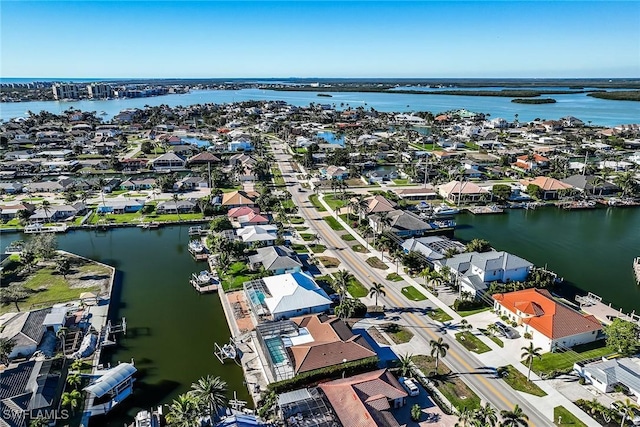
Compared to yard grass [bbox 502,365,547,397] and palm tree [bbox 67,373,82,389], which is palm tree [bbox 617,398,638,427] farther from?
palm tree [bbox 67,373,82,389]

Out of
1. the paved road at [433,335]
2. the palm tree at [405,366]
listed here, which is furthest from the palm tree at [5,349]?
the paved road at [433,335]

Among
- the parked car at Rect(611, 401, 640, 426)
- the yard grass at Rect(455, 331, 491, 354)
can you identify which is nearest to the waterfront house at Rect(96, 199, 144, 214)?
the yard grass at Rect(455, 331, 491, 354)

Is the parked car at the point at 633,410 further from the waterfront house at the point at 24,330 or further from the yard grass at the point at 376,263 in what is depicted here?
the waterfront house at the point at 24,330

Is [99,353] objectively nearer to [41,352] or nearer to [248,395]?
[41,352]

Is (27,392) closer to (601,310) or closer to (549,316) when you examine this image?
(549,316)

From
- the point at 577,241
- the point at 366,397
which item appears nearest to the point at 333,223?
the point at 577,241

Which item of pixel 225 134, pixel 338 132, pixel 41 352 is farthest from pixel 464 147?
pixel 41 352

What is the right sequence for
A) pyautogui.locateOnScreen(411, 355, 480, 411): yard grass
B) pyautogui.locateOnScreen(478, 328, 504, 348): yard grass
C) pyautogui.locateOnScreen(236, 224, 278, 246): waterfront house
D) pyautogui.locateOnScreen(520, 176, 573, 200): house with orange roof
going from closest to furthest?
pyautogui.locateOnScreen(411, 355, 480, 411): yard grass → pyautogui.locateOnScreen(478, 328, 504, 348): yard grass → pyautogui.locateOnScreen(236, 224, 278, 246): waterfront house → pyautogui.locateOnScreen(520, 176, 573, 200): house with orange roof
